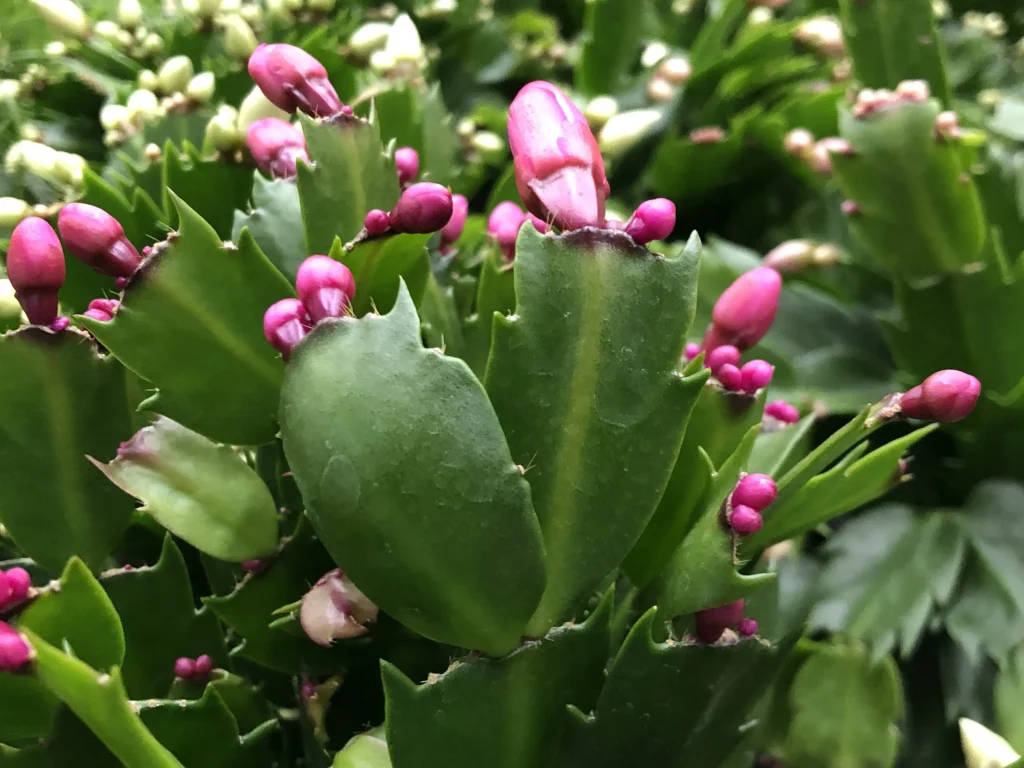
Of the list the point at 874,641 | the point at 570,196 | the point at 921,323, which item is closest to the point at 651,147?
the point at 921,323

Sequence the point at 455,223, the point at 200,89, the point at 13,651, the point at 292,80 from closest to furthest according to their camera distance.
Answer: the point at 13,651 → the point at 292,80 → the point at 455,223 → the point at 200,89

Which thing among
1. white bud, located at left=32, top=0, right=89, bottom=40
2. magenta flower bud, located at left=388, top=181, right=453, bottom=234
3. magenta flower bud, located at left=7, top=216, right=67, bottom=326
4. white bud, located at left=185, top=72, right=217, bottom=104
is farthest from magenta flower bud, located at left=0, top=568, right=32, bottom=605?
white bud, located at left=32, top=0, right=89, bottom=40

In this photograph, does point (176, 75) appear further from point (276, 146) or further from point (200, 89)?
point (276, 146)

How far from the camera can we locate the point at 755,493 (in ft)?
1.07

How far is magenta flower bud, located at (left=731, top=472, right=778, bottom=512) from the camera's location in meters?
0.33

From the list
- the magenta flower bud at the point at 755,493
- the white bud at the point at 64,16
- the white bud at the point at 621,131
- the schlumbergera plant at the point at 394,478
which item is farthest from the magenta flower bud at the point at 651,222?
the white bud at the point at 64,16

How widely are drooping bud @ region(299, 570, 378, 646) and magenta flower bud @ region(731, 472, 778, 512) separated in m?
0.16

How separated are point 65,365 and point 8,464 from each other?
0.06 meters

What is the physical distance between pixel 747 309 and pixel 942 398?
11cm

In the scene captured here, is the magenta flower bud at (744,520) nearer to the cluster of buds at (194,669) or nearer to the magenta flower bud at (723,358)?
the magenta flower bud at (723,358)

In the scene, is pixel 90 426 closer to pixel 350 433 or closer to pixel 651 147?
pixel 350 433

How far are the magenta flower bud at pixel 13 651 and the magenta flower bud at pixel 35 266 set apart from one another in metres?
0.13

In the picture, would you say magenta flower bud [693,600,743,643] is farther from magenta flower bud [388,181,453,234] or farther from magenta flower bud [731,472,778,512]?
magenta flower bud [388,181,453,234]

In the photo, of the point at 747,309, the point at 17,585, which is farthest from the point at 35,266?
the point at 747,309
